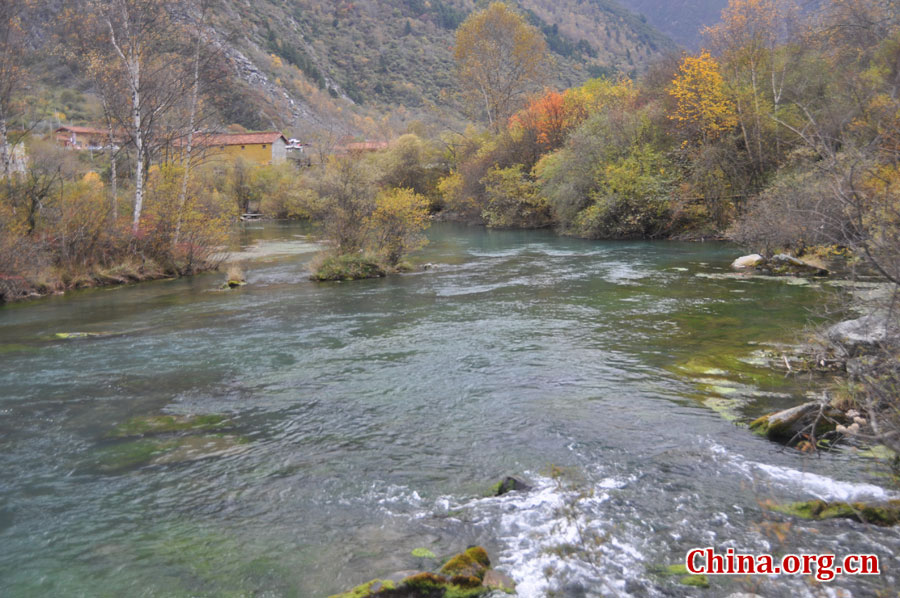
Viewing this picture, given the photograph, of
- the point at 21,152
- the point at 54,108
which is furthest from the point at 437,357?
the point at 54,108

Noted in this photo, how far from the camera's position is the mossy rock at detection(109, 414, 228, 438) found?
7.81 m

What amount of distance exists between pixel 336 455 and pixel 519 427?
7.89ft

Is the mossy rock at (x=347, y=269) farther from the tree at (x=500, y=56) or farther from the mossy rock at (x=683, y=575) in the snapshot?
the tree at (x=500, y=56)

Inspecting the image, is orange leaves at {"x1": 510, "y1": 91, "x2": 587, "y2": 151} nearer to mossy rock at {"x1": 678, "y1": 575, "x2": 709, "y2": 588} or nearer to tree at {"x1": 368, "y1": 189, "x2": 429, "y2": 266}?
tree at {"x1": 368, "y1": 189, "x2": 429, "y2": 266}

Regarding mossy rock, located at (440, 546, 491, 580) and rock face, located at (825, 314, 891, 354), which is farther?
rock face, located at (825, 314, 891, 354)

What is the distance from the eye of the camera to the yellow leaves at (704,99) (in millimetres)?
30453

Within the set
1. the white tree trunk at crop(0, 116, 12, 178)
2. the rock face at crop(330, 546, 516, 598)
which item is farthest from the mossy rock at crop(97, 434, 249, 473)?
the white tree trunk at crop(0, 116, 12, 178)

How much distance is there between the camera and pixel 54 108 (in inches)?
2589

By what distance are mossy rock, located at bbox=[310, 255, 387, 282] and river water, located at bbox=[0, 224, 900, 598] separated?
253 inches

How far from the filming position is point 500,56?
182 feet

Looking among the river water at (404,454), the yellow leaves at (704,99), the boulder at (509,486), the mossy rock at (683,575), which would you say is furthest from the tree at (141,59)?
the yellow leaves at (704,99)

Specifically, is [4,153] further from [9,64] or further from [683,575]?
[683,575]

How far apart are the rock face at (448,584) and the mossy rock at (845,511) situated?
2.86m

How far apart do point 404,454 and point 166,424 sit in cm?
348
